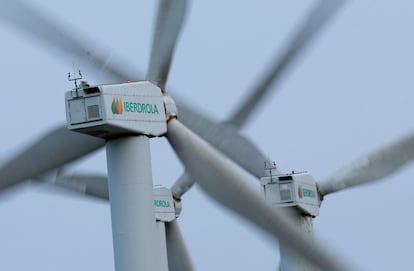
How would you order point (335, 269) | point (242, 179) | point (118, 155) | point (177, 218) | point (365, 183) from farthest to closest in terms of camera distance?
point (177, 218) < point (365, 183) < point (118, 155) < point (242, 179) < point (335, 269)

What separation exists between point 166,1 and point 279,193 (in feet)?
49.0

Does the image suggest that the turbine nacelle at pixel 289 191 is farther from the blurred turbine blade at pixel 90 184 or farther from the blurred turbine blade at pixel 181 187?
the blurred turbine blade at pixel 181 187

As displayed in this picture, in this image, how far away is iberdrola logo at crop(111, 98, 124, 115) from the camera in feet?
80.7

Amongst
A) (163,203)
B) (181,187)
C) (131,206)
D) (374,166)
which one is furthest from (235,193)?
(181,187)

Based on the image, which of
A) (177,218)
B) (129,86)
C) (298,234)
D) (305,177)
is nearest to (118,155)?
(129,86)

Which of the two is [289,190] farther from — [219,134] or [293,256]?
[219,134]

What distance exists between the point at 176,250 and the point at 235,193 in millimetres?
20462

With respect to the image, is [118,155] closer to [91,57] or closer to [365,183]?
[91,57]

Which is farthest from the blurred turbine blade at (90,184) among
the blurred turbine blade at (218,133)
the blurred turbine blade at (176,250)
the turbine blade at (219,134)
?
the blurred turbine blade at (218,133)

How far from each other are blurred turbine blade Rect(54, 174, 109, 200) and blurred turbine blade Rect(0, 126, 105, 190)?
39.7ft

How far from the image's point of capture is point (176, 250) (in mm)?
43438

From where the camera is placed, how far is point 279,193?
3847 cm

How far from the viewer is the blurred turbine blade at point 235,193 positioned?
21492mm

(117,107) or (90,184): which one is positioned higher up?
(90,184)
